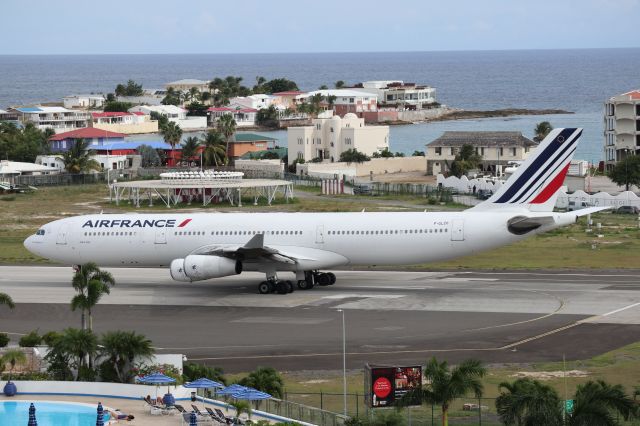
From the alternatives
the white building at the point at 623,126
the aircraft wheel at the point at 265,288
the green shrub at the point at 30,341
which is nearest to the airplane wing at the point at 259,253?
the aircraft wheel at the point at 265,288

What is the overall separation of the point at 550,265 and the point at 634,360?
24.6m

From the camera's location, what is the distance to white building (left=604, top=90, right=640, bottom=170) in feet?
412

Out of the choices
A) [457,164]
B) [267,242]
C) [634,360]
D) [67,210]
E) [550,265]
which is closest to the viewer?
[634,360]

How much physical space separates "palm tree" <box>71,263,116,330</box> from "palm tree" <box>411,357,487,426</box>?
16389 millimetres

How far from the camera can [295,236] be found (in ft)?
204

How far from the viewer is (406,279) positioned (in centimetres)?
6550

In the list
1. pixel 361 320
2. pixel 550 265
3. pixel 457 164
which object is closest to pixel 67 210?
pixel 457 164

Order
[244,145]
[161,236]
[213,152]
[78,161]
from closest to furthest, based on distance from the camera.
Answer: [161,236]
[78,161]
[213,152]
[244,145]

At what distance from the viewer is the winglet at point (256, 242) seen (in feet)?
194

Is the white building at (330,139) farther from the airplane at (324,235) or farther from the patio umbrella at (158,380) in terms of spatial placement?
the patio umbrella at (158,380)

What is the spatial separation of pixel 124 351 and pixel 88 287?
26.2ft

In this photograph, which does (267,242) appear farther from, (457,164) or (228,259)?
(457,164)

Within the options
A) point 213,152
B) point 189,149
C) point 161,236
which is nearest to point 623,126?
point 213,152

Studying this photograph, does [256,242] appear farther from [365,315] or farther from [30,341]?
[30,341]
